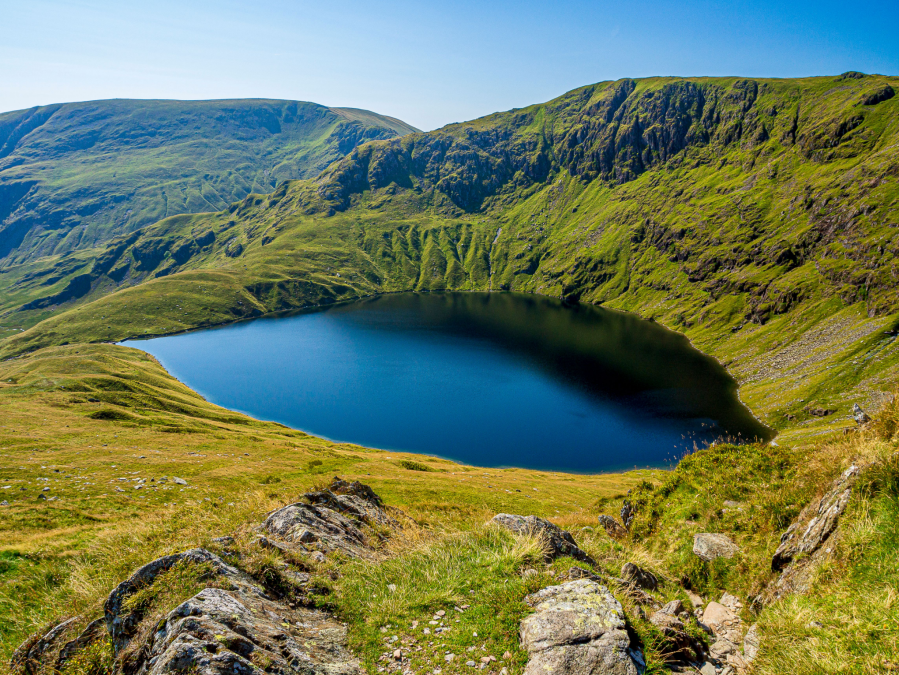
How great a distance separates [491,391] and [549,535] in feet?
376

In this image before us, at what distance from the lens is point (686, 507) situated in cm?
1602

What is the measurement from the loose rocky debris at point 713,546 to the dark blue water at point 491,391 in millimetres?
76850

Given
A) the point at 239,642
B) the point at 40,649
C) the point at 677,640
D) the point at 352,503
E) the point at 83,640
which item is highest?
the point at 239,642

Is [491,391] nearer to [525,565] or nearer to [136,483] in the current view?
[136,483]

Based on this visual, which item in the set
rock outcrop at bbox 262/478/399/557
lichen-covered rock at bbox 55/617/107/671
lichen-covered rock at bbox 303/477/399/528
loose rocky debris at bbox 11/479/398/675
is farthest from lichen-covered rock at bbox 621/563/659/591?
lichen-covered rock at bbox 55/617/107/671

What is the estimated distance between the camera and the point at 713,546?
1280 cm

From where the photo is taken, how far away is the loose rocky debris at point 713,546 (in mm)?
12453

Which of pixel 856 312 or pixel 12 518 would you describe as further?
pixel 856 312

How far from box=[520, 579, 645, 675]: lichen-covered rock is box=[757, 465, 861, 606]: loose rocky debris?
3.94 metres

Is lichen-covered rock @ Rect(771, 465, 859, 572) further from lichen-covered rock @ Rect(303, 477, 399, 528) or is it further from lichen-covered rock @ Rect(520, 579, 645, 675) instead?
lichen-covered rock @ Rect(303, 477, 399, 528)

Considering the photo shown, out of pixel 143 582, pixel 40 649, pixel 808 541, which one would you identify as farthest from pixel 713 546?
pixel 40 649

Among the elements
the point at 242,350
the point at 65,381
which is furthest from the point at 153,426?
the point at 242,350

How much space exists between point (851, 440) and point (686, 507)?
23.1ft

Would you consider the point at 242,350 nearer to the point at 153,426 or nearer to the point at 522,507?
the point at 153,426
